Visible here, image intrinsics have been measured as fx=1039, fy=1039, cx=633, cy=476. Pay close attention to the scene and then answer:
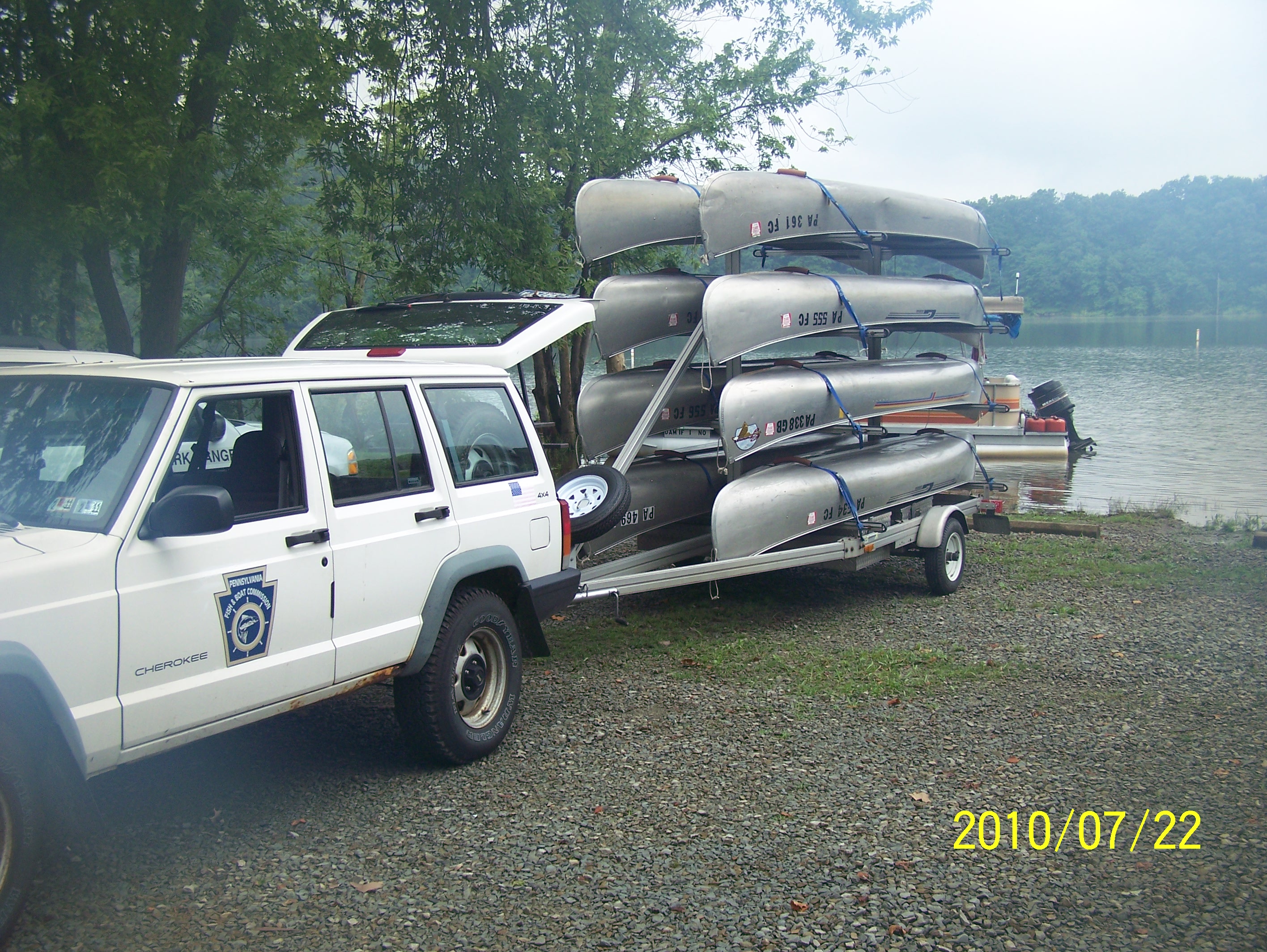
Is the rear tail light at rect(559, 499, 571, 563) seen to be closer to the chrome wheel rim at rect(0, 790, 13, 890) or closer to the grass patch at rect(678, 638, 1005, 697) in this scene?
the grass patch at rect(678, 638, 1005, 697)

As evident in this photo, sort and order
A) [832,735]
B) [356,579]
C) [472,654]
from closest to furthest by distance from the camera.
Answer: [356,579], [472,654], [832,735]

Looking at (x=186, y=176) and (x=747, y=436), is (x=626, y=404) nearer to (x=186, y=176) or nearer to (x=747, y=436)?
(x=747, y=436)

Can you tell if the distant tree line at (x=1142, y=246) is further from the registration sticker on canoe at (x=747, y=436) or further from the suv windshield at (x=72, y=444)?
the suv windshield at (x=72, y=444)

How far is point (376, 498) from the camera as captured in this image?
4.69m

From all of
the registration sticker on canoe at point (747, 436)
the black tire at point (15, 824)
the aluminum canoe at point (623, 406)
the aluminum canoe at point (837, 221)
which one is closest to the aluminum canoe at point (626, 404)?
the aluminum canoe at point (623, 406)

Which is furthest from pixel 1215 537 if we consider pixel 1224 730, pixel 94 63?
pixel 94 63

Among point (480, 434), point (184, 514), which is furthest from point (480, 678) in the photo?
point (184, 514)

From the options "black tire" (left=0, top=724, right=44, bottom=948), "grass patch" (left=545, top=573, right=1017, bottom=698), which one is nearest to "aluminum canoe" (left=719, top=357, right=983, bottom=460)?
"grass patch" (left=545, top=573, right=1017, bottom=698)

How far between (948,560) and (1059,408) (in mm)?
19946

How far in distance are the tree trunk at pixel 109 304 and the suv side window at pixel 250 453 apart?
6.40 meters

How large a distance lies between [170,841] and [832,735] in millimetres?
3307

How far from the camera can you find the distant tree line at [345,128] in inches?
335

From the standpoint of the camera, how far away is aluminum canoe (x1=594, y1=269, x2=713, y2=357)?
8.92 metres

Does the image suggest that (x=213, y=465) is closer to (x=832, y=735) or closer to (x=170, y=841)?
(x=170, y=841)
